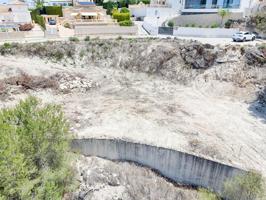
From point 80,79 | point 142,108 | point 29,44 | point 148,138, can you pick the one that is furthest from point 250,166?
point 29,44

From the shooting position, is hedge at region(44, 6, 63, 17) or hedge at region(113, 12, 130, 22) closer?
hedge at region(113, 12, 130, 22)

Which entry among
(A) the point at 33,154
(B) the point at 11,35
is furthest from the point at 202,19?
(A) the point at 33,154

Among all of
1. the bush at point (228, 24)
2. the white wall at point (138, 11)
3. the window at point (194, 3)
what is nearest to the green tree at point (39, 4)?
the white wall at point (138, 11)

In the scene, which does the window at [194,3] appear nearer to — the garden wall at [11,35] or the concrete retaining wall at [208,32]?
the concrete retaining wall at [208,32]

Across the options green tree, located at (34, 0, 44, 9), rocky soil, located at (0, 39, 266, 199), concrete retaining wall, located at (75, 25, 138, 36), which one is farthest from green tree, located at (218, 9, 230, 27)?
green tree, located at (34, 0, 44, 9)

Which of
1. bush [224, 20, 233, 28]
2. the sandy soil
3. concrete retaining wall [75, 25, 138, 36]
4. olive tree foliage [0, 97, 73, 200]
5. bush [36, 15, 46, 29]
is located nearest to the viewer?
olive tree foliage [0, 97, 73, 200]

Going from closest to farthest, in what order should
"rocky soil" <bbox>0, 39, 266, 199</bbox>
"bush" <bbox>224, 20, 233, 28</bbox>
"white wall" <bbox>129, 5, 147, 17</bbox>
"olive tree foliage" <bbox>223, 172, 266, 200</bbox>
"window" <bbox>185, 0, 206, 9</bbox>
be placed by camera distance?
"olive tree foliage" <bbox>223, 172, 266, 200</bbox>
"rocky soil" <bbox>0, 39, 266, 199</bbox>
"bush" <bbox>224, 20, 233, 28</bbox>
"window" <bbox>185, 0, 206, 9</bbox>
"white wall" <bbox>129, 5, 147, 17</bbox>

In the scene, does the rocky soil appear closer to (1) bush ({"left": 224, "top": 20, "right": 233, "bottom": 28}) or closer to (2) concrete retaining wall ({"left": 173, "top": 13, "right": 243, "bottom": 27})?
(1) bush ({"left": 224, "top": 20, "right": 233, "bottom": 28})
